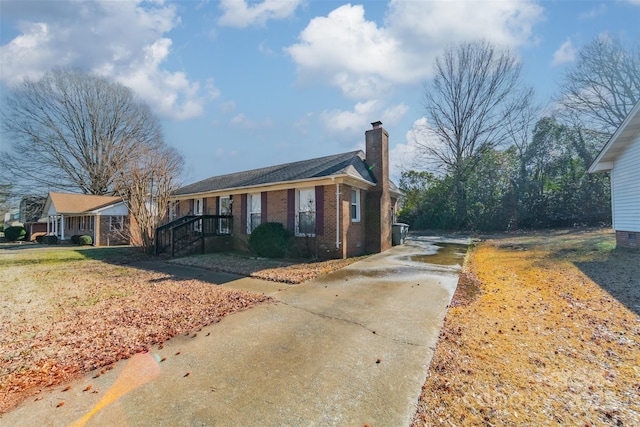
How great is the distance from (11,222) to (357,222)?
5496 centimetres

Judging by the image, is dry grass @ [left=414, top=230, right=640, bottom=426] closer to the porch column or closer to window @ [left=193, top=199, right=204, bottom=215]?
window @ [left=193, top=199, right=204, bottom=215]

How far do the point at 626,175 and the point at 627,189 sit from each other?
545 mm

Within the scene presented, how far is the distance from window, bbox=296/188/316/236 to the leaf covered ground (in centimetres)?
493

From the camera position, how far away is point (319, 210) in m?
11.0

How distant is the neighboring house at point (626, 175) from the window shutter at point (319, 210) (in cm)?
1038

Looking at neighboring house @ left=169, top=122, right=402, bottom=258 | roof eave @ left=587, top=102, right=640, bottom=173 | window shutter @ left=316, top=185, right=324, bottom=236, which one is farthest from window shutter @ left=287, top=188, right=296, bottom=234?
roof eave @ left=587, top=102, right=640, bottom=173

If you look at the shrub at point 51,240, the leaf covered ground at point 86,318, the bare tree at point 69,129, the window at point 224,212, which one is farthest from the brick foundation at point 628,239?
the shrub at point 51,240

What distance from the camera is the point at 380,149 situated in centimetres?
1255

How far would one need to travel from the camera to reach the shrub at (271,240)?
10.8m

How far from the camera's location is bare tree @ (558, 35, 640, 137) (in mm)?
20781

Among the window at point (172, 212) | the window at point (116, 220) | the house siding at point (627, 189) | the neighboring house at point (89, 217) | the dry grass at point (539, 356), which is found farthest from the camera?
the window at point (116, 220)

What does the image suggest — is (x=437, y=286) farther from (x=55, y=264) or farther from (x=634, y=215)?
(x=55, y=264)

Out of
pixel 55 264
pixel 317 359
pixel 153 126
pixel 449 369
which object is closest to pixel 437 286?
pixel 449 369

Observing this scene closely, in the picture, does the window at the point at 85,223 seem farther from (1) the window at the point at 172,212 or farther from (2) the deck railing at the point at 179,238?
(2) the deck railing at the point at 179,238
